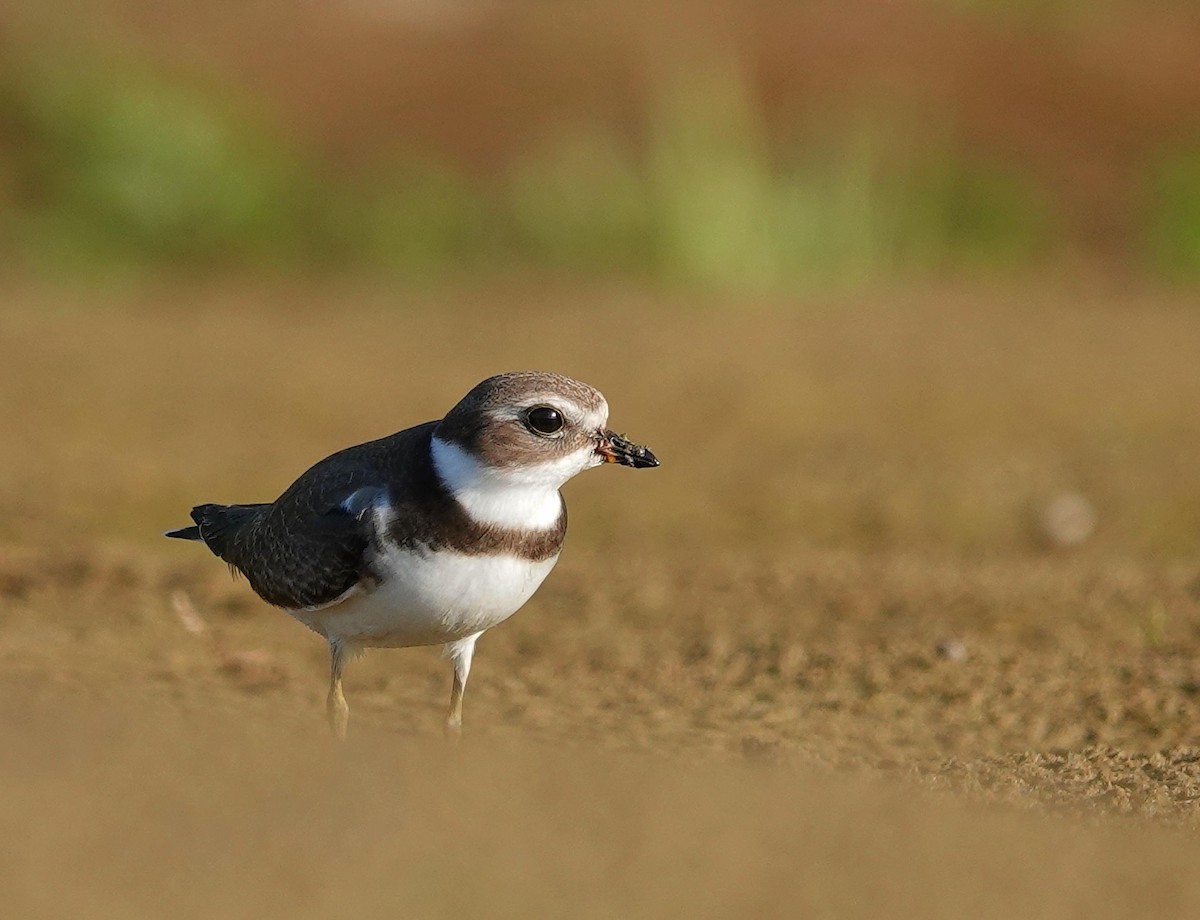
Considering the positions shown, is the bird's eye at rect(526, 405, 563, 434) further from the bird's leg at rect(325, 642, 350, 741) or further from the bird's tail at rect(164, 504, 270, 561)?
the bird's tail at rect(164, 504, 270, 561)

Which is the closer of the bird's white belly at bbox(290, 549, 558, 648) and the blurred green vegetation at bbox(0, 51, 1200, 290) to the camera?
the bird's white belly at bbox(290, 549, 558, 648)

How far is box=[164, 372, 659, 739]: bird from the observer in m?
4.71

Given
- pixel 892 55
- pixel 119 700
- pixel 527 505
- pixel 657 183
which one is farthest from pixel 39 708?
pixel 892 55

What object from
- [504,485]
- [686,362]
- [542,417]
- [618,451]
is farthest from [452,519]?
[686,362]

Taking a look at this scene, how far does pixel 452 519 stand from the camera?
4715 millimetres

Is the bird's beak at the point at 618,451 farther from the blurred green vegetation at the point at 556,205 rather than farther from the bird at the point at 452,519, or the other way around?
the blurred green vegetation at the point at 556,205

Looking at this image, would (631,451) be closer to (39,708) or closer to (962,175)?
(39,708)

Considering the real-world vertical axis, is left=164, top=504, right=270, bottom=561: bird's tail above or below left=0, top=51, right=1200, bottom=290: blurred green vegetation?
above

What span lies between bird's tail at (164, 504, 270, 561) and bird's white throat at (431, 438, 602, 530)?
3.94ft

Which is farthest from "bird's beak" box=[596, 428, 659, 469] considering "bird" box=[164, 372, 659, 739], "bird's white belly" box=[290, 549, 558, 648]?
"bird's white belly" box=[290, 549, 558, 648]

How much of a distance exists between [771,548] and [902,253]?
254 inches

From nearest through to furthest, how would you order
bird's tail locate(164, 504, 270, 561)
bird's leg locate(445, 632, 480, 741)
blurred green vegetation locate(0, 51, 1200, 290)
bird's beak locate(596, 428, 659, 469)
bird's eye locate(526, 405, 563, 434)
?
bird's eye locate(526, 405, 563, 434), bird's beak locate(596, 428, 659, 469), bird's leg locate(445, 632, 480, 741), bird's tail locate(164, 504, 270, 561), blurred green vegetation locate(0, 51, 1200, 290)

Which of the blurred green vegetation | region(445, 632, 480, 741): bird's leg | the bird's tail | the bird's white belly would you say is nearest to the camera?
the bird's white belly

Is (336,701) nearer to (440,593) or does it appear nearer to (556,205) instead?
(440,593)
